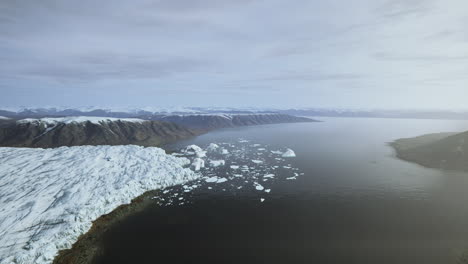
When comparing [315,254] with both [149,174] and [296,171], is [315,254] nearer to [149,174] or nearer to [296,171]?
[296,171]

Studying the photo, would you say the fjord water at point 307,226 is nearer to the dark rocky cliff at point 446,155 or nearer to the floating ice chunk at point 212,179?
the floating ice chunk at point 212,179

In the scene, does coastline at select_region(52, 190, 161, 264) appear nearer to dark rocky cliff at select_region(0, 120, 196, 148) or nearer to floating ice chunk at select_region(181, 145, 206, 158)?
floating ice chunk at select_region(181, 145, 206, 158)

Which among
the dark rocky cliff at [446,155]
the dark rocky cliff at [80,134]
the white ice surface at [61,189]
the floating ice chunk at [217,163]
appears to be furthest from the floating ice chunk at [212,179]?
the dark rocky cliff at [80,134]

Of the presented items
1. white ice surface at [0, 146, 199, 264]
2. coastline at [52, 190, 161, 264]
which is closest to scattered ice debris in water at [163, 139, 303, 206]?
coastline at [52, 190, 161, 264]

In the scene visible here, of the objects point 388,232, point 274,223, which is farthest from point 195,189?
point 388,232

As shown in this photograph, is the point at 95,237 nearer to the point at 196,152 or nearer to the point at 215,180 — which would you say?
the point at 215,180
